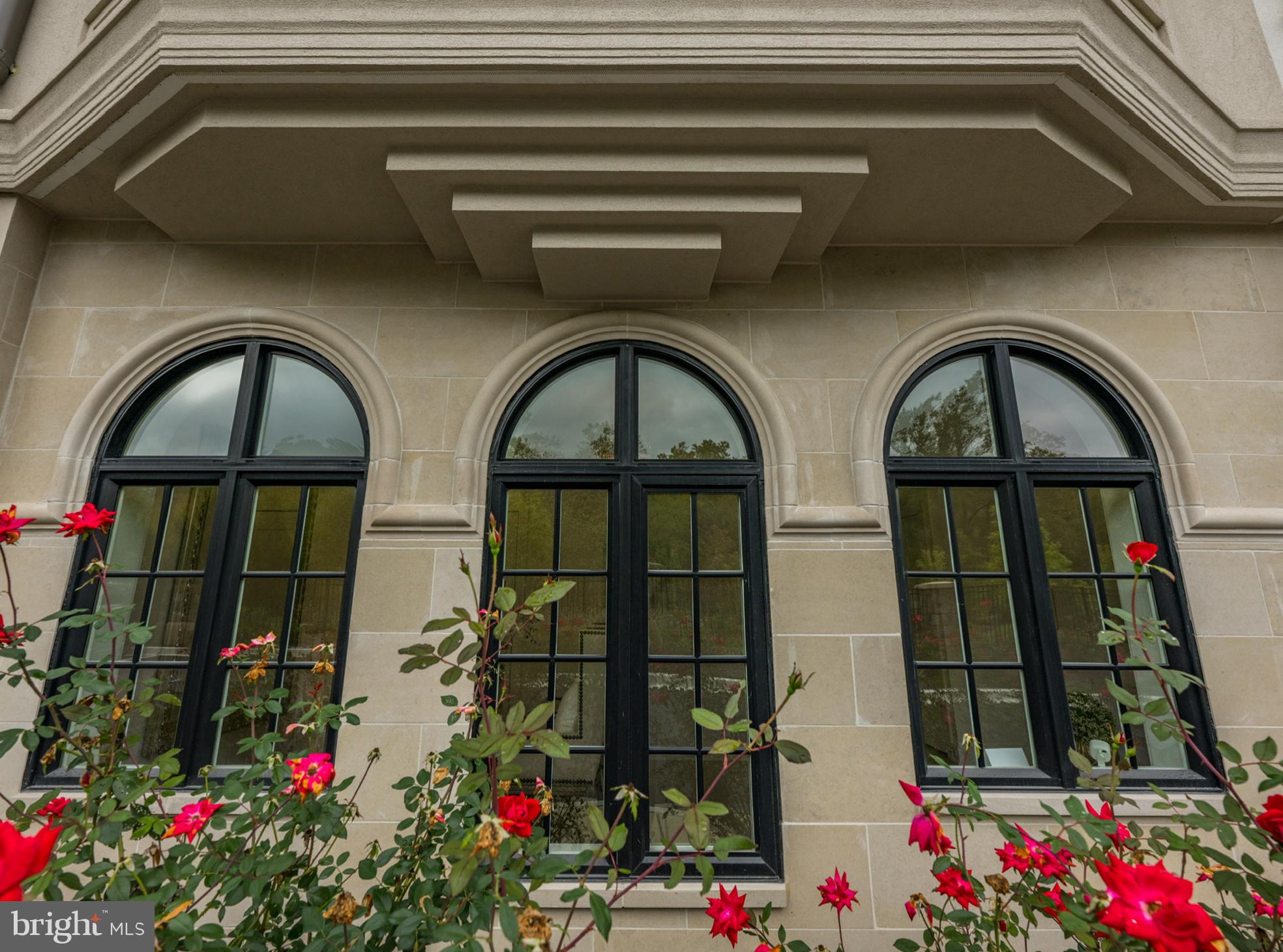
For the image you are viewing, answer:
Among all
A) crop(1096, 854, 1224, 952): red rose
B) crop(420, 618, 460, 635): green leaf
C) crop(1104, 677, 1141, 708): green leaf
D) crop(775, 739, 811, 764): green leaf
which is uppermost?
crop(420, 618, 460, 635): green leaf

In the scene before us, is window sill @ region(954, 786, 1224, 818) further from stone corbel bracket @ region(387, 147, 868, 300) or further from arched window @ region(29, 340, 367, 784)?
arched window @ region(29, 340, 367, 784)

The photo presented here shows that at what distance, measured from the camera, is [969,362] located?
3.73 m

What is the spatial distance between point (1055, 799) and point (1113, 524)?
1.55 metres

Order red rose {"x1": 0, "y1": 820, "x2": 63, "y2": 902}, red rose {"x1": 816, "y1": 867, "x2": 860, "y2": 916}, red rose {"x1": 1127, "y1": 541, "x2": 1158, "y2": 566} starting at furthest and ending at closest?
red rose {"x1": 816, "y1": 867, "x2": 860, "y2": 916} < red rose {"x1": 1127, "y1": 541, "x2": 1158, "y2": 566} < red rose {"x1": 0, "y1": 820, "x2": 63, "y2": 902}

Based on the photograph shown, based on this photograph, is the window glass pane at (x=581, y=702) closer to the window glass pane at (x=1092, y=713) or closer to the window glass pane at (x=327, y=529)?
the window glass pane at (x=327, y=529)

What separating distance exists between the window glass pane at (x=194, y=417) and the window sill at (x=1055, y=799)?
435cm

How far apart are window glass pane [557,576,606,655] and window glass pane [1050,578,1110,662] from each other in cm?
245

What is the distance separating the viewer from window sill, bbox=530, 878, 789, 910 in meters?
2.86

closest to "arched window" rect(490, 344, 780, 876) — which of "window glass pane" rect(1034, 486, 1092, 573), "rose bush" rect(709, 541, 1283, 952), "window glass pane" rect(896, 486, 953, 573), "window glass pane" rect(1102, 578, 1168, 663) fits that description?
"window glass pane" rect(896, 486, 953, 573)

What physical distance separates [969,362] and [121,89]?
474 cm

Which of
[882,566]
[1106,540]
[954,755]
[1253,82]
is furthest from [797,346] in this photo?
[1253,82]

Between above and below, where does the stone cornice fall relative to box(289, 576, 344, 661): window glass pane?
above

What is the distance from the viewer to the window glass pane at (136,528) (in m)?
3.46

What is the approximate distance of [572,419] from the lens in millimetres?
3643
